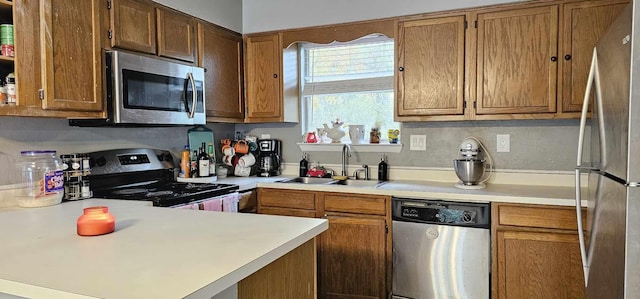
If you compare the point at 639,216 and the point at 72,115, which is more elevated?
the point at 72,115

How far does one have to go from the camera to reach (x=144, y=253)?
3.93 feet

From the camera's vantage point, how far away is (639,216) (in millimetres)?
1340

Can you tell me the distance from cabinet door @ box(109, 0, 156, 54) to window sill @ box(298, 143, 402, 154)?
1.44m

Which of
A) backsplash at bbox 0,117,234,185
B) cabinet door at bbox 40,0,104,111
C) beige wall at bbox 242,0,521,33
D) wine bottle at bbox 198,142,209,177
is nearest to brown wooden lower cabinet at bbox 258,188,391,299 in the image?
wine bottle at bbox 198,142,209,177

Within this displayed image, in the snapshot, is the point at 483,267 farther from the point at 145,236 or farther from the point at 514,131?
the point at 145,236

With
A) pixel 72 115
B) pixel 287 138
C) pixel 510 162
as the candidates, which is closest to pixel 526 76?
pixel 510 162

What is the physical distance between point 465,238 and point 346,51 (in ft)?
5.84

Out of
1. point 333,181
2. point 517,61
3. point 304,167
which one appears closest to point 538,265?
point 517,61

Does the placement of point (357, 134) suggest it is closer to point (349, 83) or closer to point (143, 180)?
point (349, 83)

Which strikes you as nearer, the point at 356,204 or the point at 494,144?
the point at 356,204

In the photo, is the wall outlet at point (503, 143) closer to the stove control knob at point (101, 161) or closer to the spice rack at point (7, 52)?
the stove control knob at point (101, 161)

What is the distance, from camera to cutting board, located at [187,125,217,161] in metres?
3.36

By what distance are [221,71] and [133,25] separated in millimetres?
846

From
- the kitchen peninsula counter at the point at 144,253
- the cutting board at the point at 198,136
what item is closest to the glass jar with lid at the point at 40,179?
the kitchen peninsula counter at the point at 144,253
